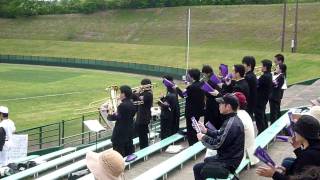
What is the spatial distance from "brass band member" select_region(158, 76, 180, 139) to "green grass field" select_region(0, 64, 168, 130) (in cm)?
1188

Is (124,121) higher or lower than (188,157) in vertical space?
higher

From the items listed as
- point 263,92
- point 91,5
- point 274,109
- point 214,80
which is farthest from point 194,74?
point 91,5

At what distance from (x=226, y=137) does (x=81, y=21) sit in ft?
250

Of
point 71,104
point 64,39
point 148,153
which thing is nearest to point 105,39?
point 64,39

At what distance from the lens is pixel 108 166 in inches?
185

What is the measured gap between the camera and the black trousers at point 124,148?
1107 cm

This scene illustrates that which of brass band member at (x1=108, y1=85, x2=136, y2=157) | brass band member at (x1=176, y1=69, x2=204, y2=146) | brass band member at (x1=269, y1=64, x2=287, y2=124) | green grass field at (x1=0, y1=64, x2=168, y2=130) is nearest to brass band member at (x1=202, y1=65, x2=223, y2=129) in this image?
brass band member at (x1=176, y1=69, x2=204, y2=146)

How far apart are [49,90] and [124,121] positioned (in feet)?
92.0

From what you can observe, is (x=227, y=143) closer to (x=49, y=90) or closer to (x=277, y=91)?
Answer: (x=277, y=91)

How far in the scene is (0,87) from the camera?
39.2m

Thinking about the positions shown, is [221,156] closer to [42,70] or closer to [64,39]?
[42,70]

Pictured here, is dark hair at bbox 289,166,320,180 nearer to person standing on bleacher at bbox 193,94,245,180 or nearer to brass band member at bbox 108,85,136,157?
person standing on bleacher at bbox 193,94,245,180

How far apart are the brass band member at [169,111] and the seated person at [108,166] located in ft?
26.1

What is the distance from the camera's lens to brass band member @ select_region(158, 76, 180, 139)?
41.9ft
